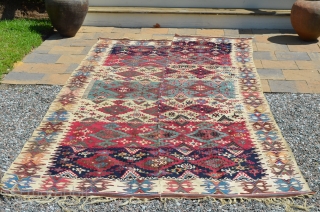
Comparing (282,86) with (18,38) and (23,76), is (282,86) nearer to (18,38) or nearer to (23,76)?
(23,76)

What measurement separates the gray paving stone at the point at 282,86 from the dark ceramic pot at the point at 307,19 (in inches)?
65.6

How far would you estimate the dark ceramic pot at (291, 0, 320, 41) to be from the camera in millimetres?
7117

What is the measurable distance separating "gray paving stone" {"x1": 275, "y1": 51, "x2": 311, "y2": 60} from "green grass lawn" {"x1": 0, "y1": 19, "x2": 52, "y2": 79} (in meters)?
3.34

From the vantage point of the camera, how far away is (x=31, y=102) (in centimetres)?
529

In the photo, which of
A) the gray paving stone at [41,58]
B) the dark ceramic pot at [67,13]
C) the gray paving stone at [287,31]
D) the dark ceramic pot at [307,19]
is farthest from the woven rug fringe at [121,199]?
the gray paving stone at [287,31]

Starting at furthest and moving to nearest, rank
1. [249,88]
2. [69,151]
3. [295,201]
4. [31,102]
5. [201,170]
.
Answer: [249,88] → [31,102] → [69,151] → [201,170] → [295,201]

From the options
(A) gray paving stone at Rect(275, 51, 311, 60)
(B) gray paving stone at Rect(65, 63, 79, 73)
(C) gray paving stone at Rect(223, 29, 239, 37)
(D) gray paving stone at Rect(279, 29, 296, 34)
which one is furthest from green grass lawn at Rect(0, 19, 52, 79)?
(D) gray paving stone at Rect(279, 29, 296, 34)

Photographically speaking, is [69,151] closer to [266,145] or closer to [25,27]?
[266,145]

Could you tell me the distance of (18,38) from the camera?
7.46m

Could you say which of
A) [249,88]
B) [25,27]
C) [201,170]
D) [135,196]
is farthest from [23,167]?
[25,27]

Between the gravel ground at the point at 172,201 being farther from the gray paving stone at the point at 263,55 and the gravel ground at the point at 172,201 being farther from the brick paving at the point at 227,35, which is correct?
the gray paving stone at the point at 263,55

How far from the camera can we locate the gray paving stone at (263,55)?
676 centimetres

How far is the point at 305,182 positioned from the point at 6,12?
685 cm

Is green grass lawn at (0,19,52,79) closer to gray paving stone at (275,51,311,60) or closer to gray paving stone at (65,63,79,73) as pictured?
gray paving stone at (65,63,79,73)
